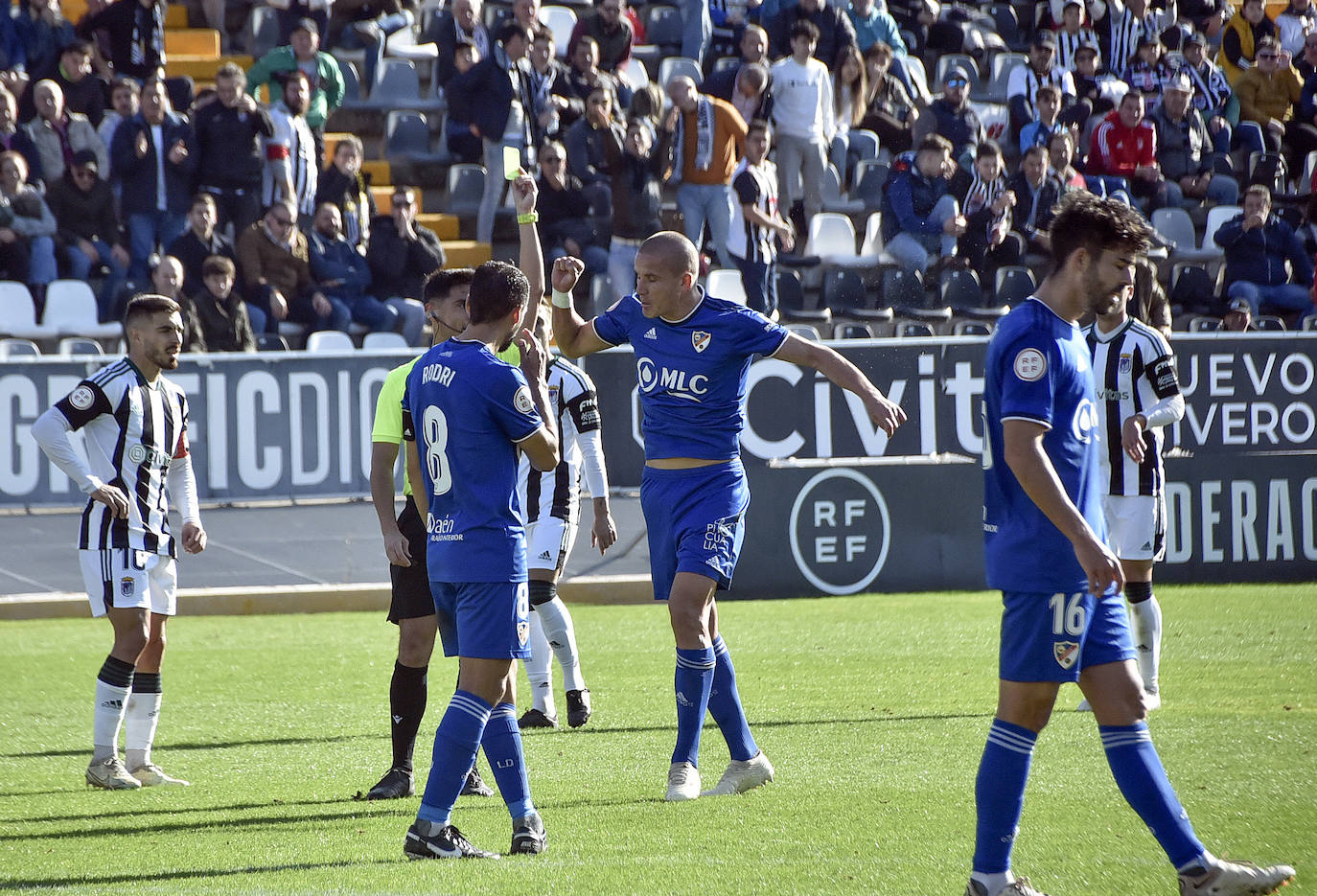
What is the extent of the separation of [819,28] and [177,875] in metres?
15.6

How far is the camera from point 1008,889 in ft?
14.0

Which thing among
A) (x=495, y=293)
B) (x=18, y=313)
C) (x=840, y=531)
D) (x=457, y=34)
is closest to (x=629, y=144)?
(x=457, y=34)

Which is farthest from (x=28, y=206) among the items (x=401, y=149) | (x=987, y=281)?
(x=987, y=281)

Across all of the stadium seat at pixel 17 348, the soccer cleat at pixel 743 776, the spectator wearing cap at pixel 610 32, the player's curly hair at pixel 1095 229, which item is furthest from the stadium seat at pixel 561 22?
the player's curly hair at pixel 1095 229

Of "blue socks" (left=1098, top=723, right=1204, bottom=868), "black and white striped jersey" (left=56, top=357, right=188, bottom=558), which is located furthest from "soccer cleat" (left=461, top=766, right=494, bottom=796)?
"blue socks" (left=1098, top=723, right=1204, bottom=868)

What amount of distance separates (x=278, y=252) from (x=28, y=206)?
238 centimetres

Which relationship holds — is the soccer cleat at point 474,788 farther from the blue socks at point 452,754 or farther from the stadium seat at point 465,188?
the stadium seat at point 465,188

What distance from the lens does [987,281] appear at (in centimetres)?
1745

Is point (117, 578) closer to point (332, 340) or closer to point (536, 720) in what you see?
point (536, 720)

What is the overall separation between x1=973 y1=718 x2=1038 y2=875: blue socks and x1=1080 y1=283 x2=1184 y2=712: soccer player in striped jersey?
380 cm

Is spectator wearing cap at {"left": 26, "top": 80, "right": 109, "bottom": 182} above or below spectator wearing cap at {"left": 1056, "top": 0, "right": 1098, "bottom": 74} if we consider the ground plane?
below

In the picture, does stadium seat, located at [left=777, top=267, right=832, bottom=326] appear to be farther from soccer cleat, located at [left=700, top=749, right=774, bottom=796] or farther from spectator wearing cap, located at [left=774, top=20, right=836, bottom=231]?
soccer cleat, located at [left=700, top=749, right=774, bottom=796]

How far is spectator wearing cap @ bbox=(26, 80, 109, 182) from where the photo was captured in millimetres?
15266

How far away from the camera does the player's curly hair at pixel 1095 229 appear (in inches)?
172
